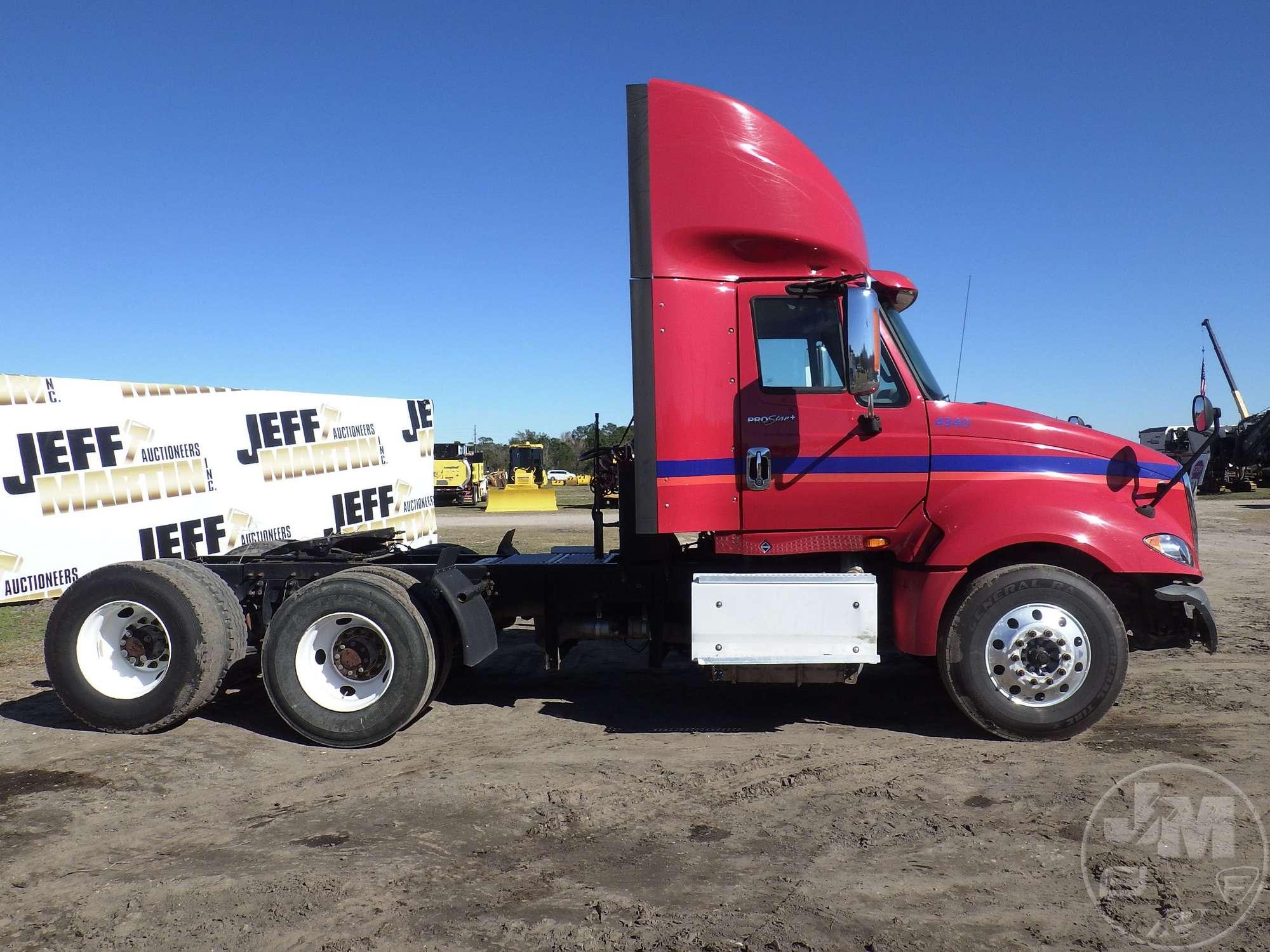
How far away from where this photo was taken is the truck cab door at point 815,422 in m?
5.44

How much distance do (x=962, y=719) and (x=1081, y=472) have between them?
5.89 feet

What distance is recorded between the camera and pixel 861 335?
16.2ft

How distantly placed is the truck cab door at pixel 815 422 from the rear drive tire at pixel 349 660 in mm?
2328

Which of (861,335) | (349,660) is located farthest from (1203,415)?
(349,660)

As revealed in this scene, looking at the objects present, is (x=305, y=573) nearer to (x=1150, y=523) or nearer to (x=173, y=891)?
(x=173, y=891)

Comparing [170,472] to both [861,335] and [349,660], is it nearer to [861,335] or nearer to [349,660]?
[349,660]

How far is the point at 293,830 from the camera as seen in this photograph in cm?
425

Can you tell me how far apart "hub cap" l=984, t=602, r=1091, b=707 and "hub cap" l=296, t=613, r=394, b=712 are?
3.81 meters

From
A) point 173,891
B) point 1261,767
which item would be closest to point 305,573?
point 173,891

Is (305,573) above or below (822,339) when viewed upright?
below

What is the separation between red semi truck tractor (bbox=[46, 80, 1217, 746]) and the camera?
5227 millimetres

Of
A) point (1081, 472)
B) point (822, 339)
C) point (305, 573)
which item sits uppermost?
point (822, 339)

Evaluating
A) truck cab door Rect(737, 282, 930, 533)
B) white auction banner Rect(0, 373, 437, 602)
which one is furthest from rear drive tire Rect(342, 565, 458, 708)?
white auction banner Rect(0, 373, 437, 602)

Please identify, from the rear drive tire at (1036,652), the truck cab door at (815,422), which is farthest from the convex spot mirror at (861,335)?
the rear drive tire at (1036,652)
